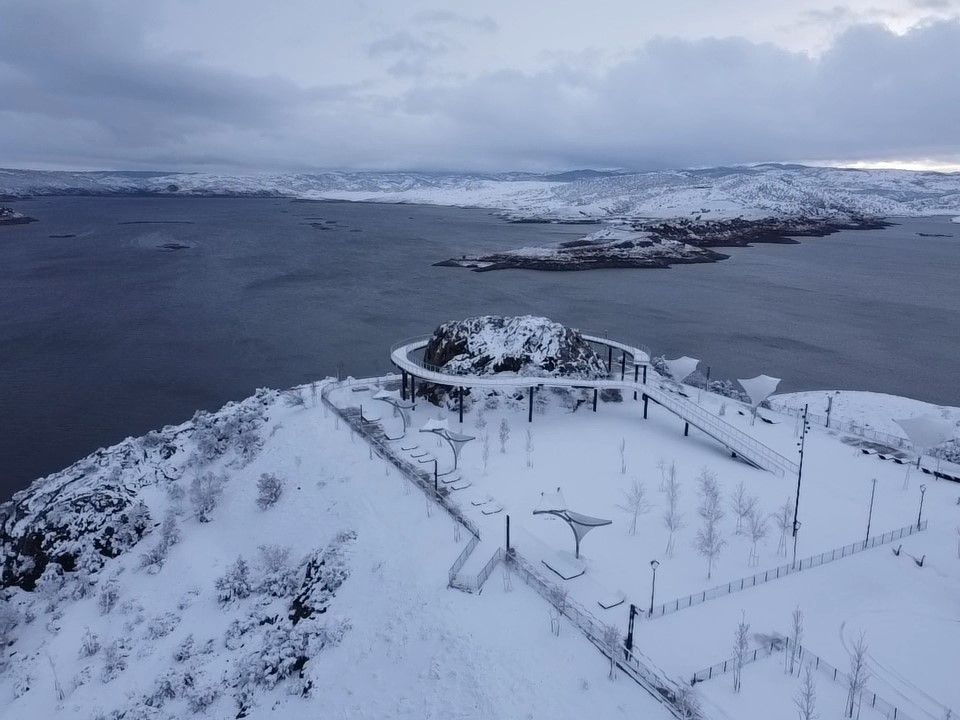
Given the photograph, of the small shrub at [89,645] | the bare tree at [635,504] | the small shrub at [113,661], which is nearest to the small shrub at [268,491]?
the small shrub at [89,645]

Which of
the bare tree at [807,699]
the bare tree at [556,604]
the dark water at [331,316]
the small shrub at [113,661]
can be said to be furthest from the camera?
the dark water at [331,316]

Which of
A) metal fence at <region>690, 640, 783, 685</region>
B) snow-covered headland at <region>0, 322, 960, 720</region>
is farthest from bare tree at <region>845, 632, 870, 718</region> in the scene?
metal fence at <region>690, 640, 783, 685</region>

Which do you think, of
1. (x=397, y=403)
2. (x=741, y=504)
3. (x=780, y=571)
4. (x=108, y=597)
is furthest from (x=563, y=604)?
(x=397, y=403)

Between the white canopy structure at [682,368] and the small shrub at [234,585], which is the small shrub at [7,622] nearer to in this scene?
the small shrub at [234,585]

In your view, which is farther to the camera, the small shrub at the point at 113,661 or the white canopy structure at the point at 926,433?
the white canopy structure at the point at 926,433

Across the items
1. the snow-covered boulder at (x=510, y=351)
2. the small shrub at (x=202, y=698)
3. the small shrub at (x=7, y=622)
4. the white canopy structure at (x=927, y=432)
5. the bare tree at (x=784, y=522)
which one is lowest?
the small shrub at (x=7, y=622)

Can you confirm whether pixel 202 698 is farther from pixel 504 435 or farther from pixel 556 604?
pixel 504 435

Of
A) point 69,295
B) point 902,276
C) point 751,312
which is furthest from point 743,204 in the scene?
point 69,295
